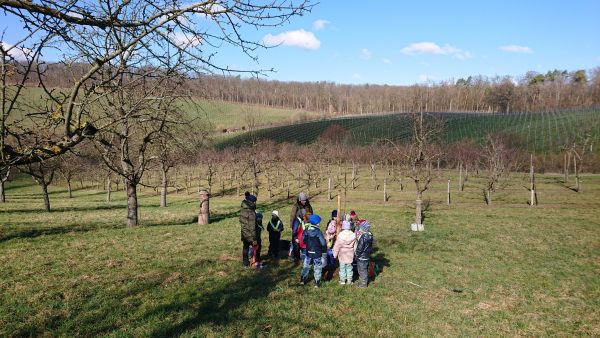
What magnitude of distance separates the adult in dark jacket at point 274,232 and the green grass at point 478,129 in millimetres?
44872

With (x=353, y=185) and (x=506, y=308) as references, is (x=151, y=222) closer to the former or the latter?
(x=506, y=308)

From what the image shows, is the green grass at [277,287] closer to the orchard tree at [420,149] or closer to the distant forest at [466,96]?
the orchard tree at [420,149]

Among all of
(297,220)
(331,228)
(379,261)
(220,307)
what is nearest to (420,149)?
(379,261)

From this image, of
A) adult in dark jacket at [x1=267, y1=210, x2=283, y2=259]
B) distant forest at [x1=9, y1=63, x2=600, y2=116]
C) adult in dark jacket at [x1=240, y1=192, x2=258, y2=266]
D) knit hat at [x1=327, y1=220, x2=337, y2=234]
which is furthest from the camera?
distant forest at [x1=9, y1=63, x2=600, y2=116]

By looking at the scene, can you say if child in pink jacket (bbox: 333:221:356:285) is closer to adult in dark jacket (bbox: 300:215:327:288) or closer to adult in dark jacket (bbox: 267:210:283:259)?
adult in dark jacket (bbox: 300:215:327:288)

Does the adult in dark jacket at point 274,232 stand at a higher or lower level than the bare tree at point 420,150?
lower

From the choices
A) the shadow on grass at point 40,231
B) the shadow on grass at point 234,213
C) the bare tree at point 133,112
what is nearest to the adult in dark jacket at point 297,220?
the bare tree at point 133,112

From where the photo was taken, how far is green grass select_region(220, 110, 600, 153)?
60.2m

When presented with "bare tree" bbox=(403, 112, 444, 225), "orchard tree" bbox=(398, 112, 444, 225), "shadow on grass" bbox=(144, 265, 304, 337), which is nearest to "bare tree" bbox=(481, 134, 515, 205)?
"orchard tree" bbox=(398, 112, 444, 225)

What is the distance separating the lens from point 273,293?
29.8 feet

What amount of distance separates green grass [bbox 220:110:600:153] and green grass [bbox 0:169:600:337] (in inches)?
1659

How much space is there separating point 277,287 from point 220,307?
6.16ft

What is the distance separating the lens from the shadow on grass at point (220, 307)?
7.06 meters

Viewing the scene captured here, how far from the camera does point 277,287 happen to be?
9.52 meters
